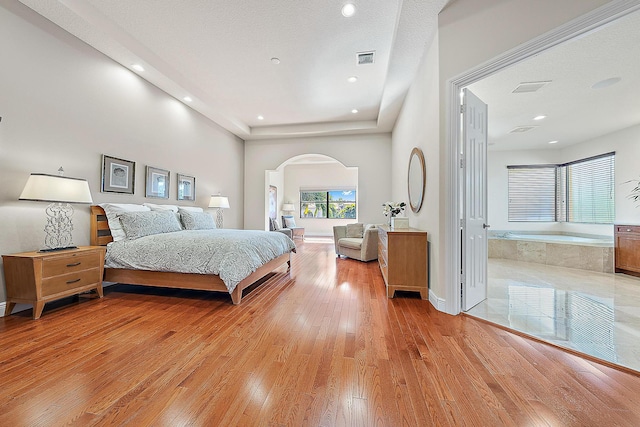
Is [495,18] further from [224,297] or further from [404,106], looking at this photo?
[224,297]

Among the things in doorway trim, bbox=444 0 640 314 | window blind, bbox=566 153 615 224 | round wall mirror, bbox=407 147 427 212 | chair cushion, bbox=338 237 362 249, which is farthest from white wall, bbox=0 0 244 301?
window blind, bbox=566 153 615 224

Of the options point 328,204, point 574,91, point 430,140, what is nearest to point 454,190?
point 430,140

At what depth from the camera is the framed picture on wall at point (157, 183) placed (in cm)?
413

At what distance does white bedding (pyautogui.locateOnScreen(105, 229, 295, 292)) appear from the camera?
2.86m

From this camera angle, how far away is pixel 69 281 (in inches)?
105

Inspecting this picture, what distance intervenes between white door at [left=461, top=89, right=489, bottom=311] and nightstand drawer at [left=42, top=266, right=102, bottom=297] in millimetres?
3997

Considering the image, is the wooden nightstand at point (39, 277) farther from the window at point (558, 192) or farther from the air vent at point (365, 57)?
the window at point (558, 192)

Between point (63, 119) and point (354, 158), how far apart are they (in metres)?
5.29

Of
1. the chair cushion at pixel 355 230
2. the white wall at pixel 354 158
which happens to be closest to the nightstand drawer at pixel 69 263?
the white wall at pixel 354 158

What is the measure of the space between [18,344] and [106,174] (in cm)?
220

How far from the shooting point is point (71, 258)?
2680 millimetres

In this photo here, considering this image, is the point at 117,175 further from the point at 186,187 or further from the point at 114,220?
the point at 186,187

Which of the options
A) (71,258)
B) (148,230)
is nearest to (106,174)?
(148,230)

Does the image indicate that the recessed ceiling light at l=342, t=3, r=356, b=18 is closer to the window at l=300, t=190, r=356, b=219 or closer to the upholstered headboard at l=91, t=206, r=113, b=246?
the upholstered headboard at l=91, t=206, r=113, b=246
